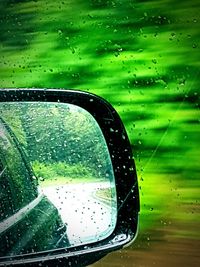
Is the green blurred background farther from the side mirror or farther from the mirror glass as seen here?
the side mirror

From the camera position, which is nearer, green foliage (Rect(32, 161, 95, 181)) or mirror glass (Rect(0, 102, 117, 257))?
mirror glass (Rect(0, 102, 117, 257))

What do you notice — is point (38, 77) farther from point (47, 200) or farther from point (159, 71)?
point (47, 200)

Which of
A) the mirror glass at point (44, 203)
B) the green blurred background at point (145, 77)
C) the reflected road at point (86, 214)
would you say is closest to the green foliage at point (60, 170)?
the mirror glass at point (44, 203)

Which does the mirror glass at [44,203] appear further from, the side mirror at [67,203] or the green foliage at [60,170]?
the green foliage at [60,170]

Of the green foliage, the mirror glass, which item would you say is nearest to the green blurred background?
the green foliage

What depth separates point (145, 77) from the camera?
298cm

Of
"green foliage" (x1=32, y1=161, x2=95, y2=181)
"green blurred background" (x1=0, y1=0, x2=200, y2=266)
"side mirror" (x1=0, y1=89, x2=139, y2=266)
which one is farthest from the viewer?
"green blurred background" (x1=0, y1=0, x2=200, y2=266)

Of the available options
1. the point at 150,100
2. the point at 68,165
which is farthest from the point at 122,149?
the point at 150,100

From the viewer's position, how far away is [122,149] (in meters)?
1.42

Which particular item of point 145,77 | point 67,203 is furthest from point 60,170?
point 145,77

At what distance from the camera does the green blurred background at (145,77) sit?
9.31 ft

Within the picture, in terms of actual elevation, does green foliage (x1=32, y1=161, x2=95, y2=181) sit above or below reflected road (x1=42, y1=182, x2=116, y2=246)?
below

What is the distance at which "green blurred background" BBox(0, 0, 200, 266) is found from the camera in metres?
2.84

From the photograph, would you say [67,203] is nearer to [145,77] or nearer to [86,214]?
[86,214]
